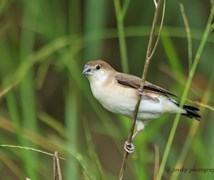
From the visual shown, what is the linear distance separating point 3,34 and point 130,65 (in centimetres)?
101

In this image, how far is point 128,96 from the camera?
10.5 ft

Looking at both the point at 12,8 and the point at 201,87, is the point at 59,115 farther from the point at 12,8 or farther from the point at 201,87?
the point at 201,87

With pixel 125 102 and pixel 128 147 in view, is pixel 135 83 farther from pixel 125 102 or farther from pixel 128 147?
pixel 128 147

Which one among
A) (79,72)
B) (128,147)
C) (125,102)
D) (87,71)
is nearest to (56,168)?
(128,147)

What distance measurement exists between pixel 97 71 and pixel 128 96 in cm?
28

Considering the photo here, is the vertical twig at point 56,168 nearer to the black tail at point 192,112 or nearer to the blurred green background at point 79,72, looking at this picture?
the blurred green background at point 79,72

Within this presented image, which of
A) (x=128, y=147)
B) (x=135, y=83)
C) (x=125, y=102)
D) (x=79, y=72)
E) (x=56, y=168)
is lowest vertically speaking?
(x=56, y=168)

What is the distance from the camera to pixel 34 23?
4648 mm

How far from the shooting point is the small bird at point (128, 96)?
3.20 meters

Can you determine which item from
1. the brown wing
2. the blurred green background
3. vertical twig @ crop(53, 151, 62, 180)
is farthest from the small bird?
vertical twig @ crop(53, 151, 62, 180)

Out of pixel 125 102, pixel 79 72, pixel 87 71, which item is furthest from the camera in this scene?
pixel 79 72

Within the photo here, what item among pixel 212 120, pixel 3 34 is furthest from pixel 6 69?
pixel 212 120

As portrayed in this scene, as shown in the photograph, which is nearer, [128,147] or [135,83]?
[128,147]

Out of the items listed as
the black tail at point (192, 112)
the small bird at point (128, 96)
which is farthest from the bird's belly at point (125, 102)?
the black tail at point (192, 112)
